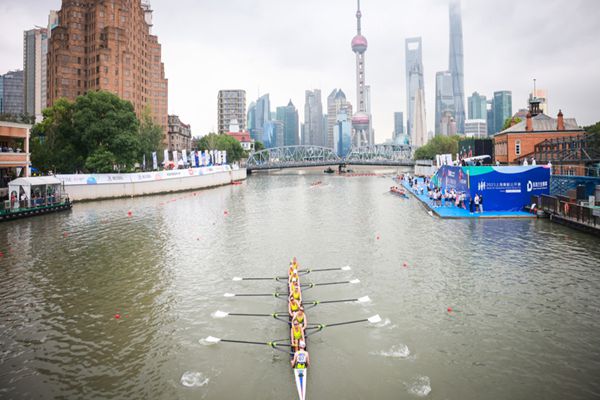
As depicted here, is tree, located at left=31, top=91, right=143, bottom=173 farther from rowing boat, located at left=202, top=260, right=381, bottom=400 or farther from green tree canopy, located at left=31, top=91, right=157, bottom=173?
rowing boat, located at left=202, top=260, right=381, bottom=400

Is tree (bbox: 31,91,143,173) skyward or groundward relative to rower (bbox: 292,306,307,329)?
skyward

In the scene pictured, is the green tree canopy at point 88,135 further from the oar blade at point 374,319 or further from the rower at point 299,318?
the oar blade at point 374,319

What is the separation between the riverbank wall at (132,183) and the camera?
5903 cm

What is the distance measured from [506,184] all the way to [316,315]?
32.2 meters

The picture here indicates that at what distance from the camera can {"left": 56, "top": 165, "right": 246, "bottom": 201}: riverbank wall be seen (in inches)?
2324

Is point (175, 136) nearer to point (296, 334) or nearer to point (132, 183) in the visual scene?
point (132, 183)

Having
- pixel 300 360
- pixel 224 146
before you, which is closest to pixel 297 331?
pixel 300 360

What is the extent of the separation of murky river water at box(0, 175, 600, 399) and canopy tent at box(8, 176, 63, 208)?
10901mm

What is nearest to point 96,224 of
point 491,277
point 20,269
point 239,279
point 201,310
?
point 20,269

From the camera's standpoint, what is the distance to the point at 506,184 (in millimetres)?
42125

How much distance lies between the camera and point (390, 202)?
62188mm

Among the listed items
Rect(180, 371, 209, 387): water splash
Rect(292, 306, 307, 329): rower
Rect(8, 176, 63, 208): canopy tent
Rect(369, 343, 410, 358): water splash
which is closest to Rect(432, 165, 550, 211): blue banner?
Rect(369, 343, 410, 358): water splash

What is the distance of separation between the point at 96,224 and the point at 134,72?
9821 centimetres

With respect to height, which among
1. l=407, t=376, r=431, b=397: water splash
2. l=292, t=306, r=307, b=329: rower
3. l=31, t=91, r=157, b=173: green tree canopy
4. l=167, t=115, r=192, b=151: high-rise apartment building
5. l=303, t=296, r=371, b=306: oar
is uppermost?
l=167, t=115, r=192, b=151: high-rise apartment building
